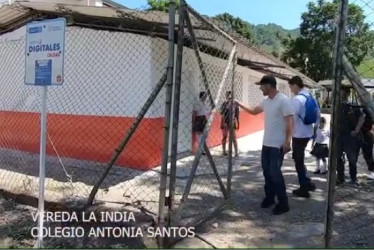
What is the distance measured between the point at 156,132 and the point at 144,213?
3.56 m

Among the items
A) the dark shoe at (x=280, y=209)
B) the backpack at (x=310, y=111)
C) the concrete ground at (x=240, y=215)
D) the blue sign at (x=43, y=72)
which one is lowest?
the concrete ground at (x=240, y=215)

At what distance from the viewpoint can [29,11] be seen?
7.34 metres

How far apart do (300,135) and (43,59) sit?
3761mm

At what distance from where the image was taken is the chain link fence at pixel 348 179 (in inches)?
128

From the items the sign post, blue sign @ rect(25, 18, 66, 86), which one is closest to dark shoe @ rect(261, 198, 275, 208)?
the sign post

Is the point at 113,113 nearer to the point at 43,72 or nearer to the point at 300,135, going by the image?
the point at 300,135

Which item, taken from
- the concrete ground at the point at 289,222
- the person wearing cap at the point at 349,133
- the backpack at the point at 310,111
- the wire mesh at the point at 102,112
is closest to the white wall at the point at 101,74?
the wire mesh at the point at 102,112

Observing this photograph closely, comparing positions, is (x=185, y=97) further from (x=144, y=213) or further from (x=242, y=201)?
(x=144, y=213)

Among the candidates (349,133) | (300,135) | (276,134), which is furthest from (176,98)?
(349,133)

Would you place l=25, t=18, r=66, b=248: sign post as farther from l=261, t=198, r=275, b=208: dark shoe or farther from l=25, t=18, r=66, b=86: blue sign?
l=261, t=198, r=275, b=208: dark shoe

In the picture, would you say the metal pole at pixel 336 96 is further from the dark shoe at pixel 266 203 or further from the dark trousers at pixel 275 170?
the dark shoe at pixel 266 203

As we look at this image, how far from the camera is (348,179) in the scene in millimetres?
7793

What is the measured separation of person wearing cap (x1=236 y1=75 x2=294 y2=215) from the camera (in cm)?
524

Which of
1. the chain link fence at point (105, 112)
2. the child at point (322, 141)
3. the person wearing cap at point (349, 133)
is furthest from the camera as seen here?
the child at point (322, 141)
